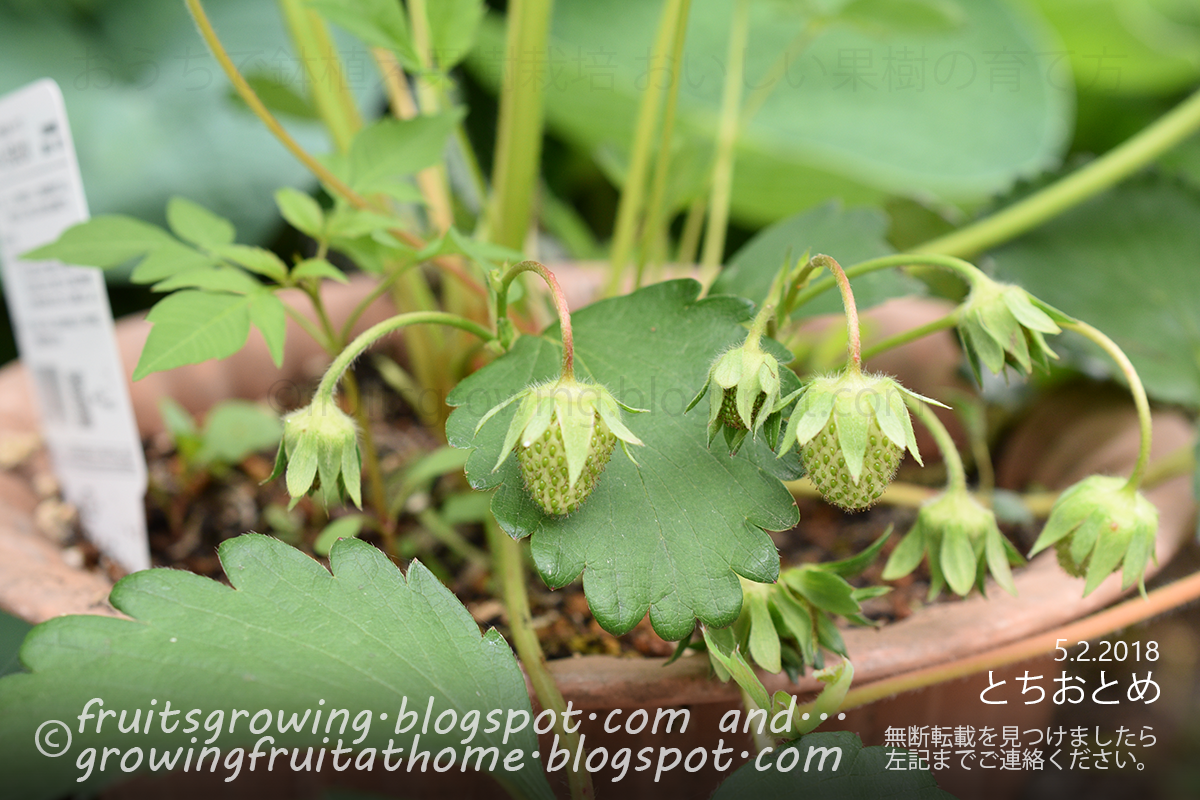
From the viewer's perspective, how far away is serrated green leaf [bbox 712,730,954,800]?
1.11 ft

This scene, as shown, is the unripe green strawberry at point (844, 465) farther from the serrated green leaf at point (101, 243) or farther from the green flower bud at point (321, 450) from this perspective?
the serrated green leaf at point (101, 243)

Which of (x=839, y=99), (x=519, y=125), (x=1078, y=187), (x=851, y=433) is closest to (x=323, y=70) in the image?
(x=519, y=125)

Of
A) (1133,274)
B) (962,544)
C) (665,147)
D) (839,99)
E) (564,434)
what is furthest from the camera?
(839,99)

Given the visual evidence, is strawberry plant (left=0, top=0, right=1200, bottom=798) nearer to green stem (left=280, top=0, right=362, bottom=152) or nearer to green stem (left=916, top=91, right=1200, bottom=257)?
green stem (left=280, top=0, right=362, bottom=152)

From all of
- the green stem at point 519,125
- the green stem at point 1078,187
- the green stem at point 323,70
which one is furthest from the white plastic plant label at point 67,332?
the green stem at point 1078,187

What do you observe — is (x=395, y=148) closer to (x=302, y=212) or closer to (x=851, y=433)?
(x=302, y=212)

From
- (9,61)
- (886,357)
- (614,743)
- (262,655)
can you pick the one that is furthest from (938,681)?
(9,61)

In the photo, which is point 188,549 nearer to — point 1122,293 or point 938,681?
point 938,681

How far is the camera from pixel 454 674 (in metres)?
0.36

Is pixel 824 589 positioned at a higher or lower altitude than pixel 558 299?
lower

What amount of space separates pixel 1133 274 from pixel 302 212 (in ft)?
2.09

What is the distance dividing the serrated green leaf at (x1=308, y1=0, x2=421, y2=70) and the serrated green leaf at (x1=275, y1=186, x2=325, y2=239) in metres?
0.10

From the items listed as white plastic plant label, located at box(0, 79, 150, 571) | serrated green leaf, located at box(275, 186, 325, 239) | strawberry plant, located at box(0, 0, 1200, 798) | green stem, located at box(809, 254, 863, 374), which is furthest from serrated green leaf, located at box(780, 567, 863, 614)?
white plastic plant label, located at box(0, 79, 150, 571)

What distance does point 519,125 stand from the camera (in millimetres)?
566
